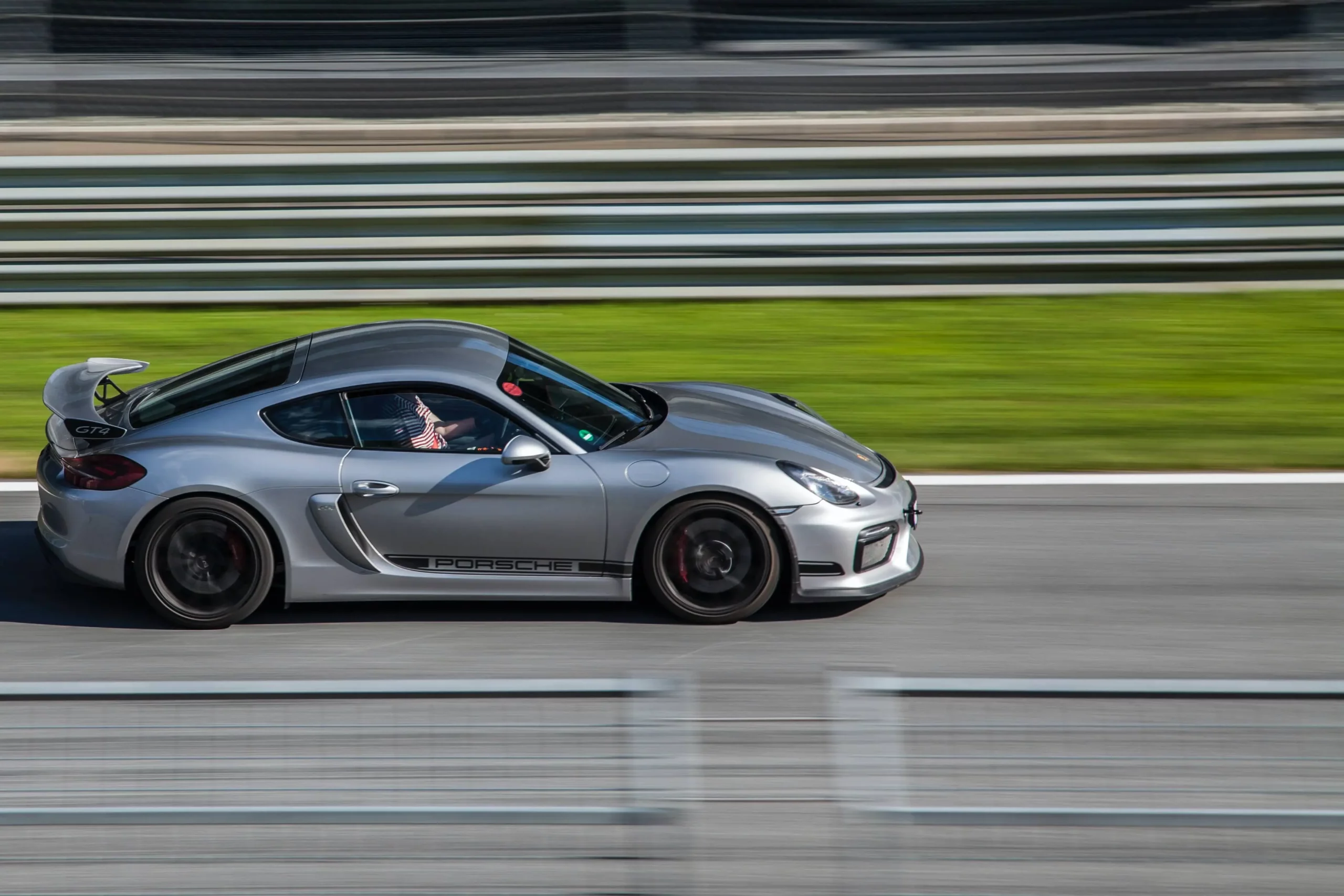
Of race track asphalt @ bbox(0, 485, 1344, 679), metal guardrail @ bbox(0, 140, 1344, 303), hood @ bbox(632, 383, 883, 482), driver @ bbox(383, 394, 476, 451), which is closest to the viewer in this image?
race track asphalt @ bbox(0, 485, 1344, 679)

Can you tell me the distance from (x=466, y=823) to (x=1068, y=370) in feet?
23.6

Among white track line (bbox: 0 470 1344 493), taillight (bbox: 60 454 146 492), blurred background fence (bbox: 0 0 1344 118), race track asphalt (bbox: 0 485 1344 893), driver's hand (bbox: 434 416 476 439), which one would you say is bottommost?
race track asphalt (bbox: 0 485 1344 893)

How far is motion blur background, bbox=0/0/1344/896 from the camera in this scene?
127 inches

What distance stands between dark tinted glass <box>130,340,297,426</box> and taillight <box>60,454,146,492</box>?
0.81 ft

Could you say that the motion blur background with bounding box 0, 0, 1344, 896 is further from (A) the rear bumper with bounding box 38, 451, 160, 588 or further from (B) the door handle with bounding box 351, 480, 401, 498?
(B) the door handle with bounding box 351, 480, 401, 498

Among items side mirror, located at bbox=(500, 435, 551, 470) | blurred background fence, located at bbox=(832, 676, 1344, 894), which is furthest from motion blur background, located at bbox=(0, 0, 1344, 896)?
side mirror, located at bbox=(500, 435, 551, 470)

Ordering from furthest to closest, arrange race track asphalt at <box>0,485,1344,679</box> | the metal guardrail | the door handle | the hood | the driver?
the metal guardrail < the hood < the driver < the door handle < race track asphalt at <box>0,485,1344,679</box>

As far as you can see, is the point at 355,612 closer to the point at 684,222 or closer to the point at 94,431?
the point at 94,431

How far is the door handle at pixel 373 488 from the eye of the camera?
19.1ft

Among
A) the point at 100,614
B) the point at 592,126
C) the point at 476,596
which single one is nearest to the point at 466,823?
the point at 476,596

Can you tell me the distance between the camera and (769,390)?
919cm

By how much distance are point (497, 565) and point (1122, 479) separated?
151 inches

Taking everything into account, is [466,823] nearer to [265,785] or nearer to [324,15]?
[265,785]

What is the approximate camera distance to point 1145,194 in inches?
404
